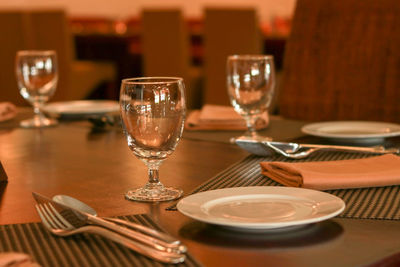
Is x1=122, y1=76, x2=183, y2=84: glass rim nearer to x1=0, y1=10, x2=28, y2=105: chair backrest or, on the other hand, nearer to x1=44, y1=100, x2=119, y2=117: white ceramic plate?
x1=44, y1=100, x2=119, y2=117: white ceramic plate

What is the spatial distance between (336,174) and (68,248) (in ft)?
1.17

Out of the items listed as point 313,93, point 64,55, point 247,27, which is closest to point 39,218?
point 313,93

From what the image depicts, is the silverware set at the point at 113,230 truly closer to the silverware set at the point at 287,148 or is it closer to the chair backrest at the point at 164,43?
the silverware set at the point at 287,148

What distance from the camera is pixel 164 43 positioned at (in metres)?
4.29

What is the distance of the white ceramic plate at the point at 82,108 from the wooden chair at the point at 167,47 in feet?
8.48

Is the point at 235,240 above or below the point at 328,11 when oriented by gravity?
below

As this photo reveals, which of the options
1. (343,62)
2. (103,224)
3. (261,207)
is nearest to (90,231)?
(103,224)

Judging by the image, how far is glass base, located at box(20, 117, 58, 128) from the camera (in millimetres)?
1382

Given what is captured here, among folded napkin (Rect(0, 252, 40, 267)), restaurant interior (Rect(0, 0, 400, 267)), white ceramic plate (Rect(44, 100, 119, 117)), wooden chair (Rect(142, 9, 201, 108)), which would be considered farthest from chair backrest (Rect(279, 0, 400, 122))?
wooden chair (Rect(142, 9, 201, 108))

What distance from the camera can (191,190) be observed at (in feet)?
2.60

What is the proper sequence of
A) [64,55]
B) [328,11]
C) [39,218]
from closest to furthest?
[39,218], [328,11], [64,55]

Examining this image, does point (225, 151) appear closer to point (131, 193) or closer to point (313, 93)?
point (131, 193)

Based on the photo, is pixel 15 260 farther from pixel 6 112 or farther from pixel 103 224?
pixel 6 112

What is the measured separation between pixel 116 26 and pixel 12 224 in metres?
5.96
